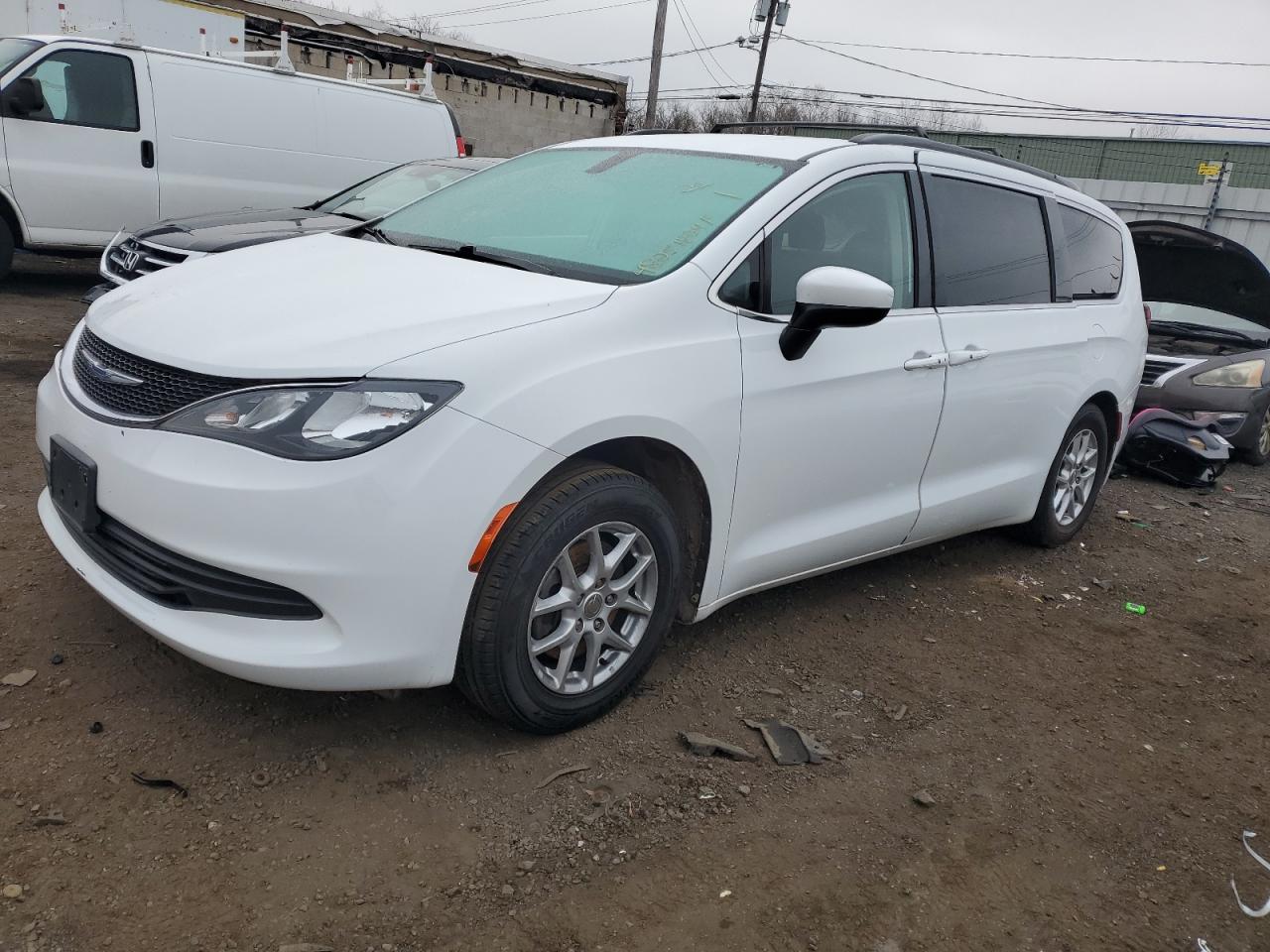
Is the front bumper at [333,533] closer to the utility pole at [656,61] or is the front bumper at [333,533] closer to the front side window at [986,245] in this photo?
the front side window at [986,245]

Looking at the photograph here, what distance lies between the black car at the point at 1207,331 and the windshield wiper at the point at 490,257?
594cm

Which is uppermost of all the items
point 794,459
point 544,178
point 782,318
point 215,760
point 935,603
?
point 544,178

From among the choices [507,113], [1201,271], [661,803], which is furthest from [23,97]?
[507,113]

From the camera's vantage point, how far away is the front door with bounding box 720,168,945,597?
3.18 m

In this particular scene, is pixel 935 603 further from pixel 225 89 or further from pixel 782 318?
pixel 225 89

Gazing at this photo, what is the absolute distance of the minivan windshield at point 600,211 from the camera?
316cm

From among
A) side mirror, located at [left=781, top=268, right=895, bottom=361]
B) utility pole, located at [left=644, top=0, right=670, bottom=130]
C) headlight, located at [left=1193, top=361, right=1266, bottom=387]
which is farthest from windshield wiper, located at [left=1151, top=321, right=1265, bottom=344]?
utility pole, located at [left=644, top=0, right=670, bottom=130]

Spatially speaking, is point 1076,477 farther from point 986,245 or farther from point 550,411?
point 550,411

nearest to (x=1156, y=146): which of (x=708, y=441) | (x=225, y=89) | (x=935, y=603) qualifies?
(x=225, y=89)

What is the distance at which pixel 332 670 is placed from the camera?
2.44 m

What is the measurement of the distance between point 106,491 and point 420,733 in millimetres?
1049

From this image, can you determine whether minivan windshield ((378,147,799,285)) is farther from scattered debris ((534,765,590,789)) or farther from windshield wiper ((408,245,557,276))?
scattered debris ((534,765,590,789))

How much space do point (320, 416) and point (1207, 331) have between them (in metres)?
7.85

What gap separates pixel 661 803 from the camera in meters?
2.74
